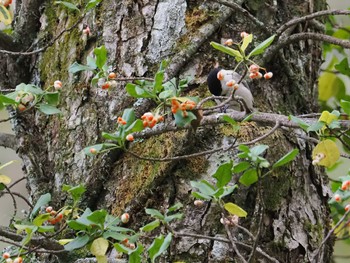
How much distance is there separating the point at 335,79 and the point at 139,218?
129cm

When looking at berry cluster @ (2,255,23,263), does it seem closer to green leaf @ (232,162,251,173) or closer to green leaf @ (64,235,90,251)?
green leaf @ (64,235,90,251)

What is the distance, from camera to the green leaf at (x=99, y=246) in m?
1.47

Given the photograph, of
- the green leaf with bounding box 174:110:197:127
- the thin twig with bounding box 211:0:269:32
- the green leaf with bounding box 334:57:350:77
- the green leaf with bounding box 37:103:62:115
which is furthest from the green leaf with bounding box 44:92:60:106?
the green leaf with bounding box 334:57:350:77

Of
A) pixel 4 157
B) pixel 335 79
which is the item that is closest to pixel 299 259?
pixel 335 79

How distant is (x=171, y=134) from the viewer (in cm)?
189

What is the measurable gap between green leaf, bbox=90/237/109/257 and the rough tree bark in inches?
11.4

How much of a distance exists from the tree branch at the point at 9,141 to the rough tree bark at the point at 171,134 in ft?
0.11

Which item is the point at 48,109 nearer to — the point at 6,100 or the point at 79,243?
the point at 6,100

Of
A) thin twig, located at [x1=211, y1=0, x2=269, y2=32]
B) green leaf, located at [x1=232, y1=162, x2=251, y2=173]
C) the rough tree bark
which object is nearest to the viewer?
green leaf, located at [x1=232, y1=162, x2=251, y2=173]

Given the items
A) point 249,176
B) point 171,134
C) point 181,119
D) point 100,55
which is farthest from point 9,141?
point 249,176

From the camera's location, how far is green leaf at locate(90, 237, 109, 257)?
4.83 ft

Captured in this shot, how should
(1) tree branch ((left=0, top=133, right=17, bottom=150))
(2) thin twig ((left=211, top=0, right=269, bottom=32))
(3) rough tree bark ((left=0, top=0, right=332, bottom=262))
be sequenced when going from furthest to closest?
(1) tree branch ((left=0, top=133, right=17, bottom=150)), (2) thin twig ((left=211, top=0, right=269, bottom=32)), (3) rough tree bark ((left=0, top=0, right=332, bottom=262))

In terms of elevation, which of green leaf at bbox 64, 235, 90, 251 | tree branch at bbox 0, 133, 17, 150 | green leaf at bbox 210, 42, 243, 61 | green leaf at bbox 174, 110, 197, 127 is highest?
green leaf at bbox 210, 42, 243, 61

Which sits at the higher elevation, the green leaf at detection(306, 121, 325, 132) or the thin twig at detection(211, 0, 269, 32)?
the thin twig at detection(211, 0, 269, 32)
